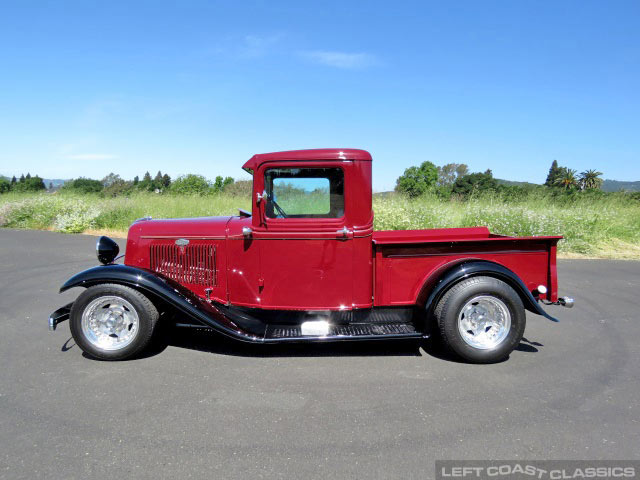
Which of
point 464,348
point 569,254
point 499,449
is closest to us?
point 499,449

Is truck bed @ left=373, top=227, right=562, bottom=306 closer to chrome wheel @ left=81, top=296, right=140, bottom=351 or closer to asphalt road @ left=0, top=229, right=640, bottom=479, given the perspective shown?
asphalt road @ left=0, top=229, right=640, bottom=479

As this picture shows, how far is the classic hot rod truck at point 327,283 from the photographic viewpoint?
364 cm

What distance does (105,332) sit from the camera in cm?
374

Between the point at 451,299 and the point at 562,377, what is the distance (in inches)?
44.3

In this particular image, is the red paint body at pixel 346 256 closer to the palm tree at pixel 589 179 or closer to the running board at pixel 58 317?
the running board at pixel 58 317

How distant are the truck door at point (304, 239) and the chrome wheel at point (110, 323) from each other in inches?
50.3

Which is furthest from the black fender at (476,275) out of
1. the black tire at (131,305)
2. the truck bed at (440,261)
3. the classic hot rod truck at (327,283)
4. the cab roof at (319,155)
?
the black tire at (131,305)

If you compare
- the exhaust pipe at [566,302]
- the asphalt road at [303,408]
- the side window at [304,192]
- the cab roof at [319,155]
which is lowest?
the asphalt road at [303,408]

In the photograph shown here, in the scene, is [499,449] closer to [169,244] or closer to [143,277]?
[143,277]

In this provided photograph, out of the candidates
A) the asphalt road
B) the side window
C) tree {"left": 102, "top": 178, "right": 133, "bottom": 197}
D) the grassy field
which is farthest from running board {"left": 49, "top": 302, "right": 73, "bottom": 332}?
tree {"left": 102, "top": 178, "right": 133, "bottom": 197}

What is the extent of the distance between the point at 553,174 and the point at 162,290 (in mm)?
86091

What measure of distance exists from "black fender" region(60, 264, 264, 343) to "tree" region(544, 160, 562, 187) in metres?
82.3

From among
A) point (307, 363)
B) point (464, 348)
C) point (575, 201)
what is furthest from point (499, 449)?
point (575, 201)

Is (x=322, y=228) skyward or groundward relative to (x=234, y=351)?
skyward
